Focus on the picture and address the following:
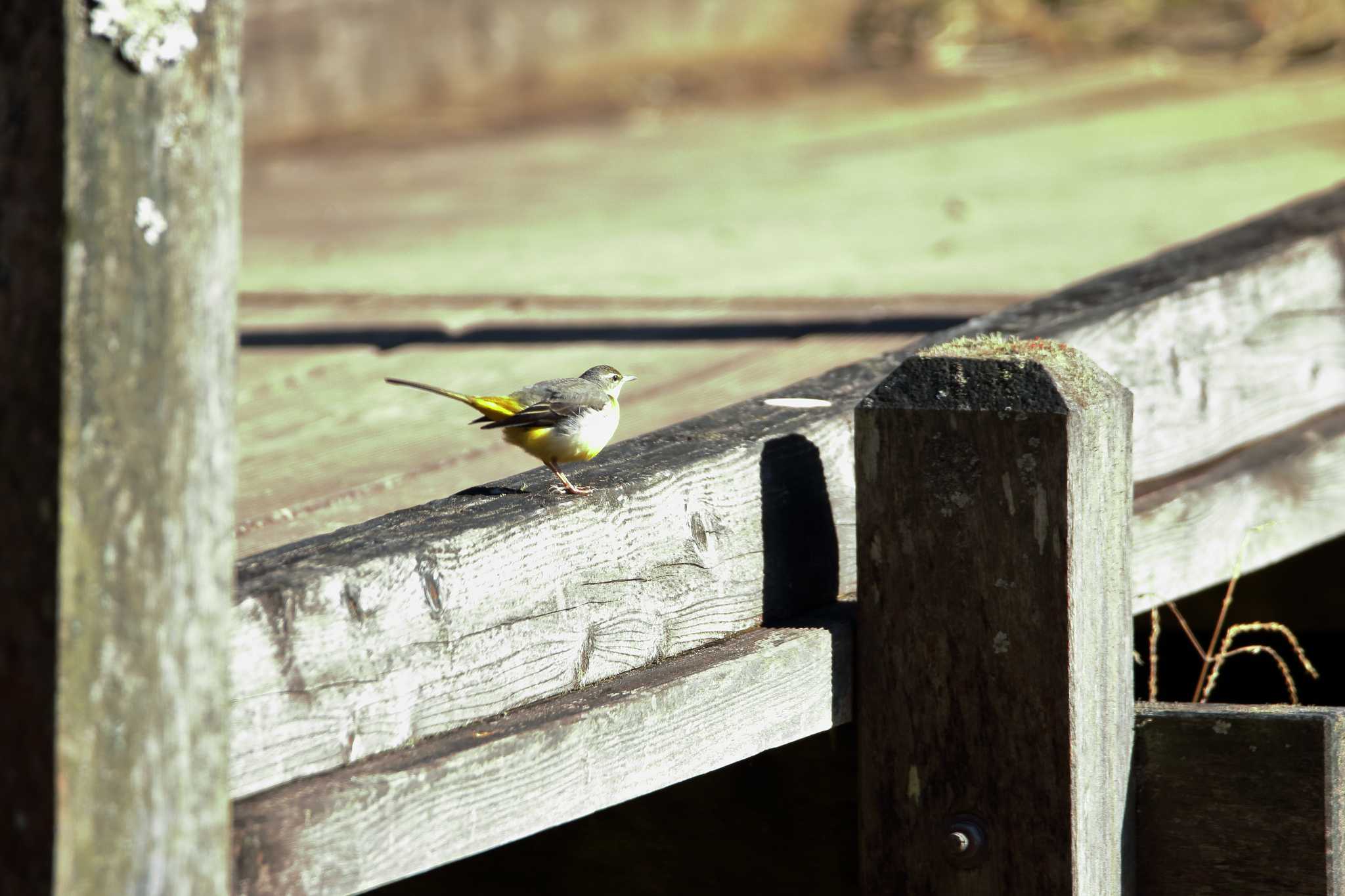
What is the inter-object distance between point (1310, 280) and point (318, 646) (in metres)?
2.25

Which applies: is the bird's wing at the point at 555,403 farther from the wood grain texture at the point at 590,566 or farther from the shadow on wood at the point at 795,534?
the shadow on wood at the point at 795,534

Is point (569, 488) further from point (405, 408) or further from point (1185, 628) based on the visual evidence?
point (405, 408)

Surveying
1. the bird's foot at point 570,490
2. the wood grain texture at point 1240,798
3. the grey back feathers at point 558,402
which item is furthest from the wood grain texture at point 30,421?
the wood grain texture at point 1240,798

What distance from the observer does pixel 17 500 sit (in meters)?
1.44

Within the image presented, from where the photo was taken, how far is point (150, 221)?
56.0 inches

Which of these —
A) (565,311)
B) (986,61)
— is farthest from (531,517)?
(986,61)

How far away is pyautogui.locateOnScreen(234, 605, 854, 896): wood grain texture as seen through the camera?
172 cm

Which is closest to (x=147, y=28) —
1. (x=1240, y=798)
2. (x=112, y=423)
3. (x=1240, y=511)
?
(x=112, y=423)

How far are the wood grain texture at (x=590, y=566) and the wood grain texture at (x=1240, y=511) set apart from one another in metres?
0.08

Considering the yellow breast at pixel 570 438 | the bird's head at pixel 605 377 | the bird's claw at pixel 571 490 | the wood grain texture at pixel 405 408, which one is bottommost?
the wood grain texture at pixel 405 408

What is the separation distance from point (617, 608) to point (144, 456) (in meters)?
0.84

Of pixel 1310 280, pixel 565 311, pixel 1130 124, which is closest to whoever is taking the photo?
pixel 1310 280

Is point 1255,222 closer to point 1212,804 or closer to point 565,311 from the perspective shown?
point 1212,804

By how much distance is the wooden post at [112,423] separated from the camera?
1.38m
